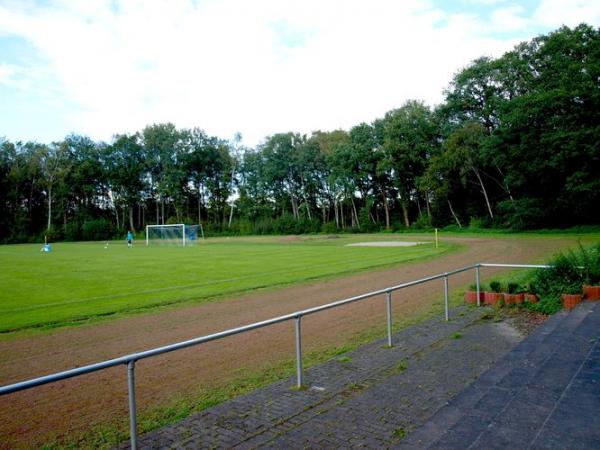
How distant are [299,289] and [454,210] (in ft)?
169

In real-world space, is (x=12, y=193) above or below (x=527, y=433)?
above

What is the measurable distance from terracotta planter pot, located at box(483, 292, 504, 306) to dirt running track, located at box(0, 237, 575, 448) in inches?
57.9

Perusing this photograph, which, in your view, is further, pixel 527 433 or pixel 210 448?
pixel 210 448

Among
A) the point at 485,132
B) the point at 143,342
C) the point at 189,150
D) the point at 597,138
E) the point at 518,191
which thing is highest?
the point at 189,150

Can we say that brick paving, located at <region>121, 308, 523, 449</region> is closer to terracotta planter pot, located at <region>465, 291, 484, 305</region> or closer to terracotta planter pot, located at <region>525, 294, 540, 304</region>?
terracotta planter pot, located at <region>525, 294, 540, 304</region>

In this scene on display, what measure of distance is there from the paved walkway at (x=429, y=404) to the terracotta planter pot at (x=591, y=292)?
2691 mm

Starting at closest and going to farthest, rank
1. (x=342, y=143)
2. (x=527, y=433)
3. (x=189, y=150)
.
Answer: (x=527, y=433)
(x=342, y=143)
(x=189, y=150)

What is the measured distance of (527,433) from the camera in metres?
3.77

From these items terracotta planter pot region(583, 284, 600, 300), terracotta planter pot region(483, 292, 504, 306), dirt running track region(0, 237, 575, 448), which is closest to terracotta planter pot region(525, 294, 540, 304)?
terracotta planter pot region(483, 292, 504, 306)

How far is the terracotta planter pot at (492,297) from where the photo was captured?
10.8 meters

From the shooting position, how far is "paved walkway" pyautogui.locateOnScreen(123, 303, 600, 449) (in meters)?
3.89

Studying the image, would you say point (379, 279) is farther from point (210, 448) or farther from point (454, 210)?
point (454, 210)

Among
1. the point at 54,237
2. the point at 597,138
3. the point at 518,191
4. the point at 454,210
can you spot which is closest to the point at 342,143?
the point at 454,210

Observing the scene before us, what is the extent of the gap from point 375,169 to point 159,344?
206 feet
